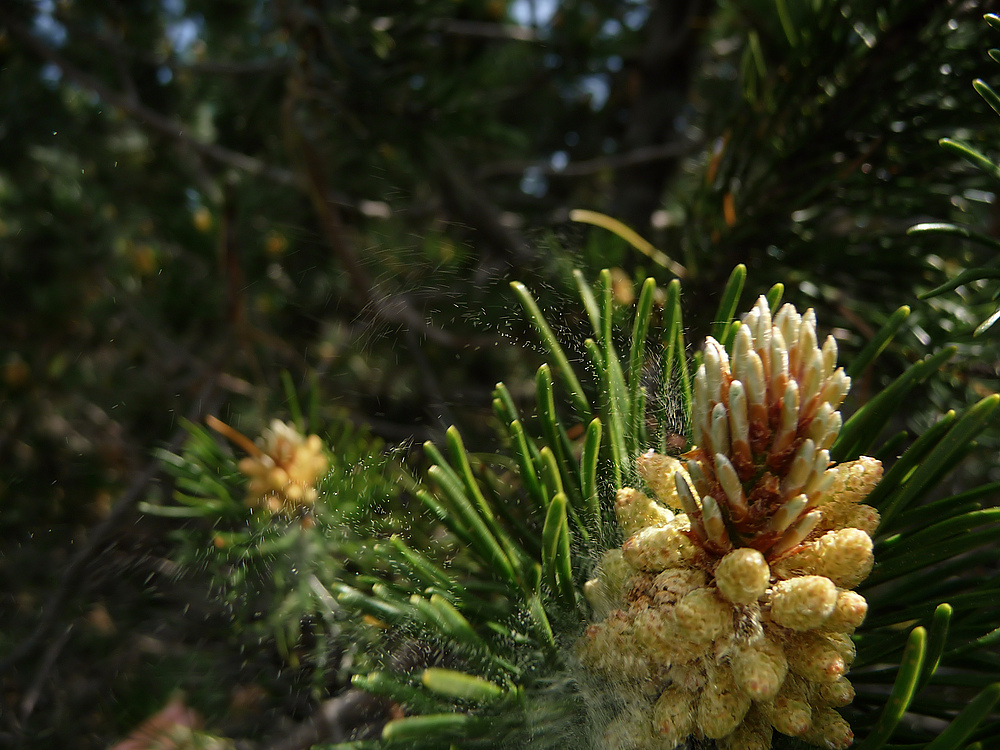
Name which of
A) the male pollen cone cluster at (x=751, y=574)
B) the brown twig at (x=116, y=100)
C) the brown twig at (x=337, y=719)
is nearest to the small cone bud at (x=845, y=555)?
the male pollen cone cluster at (x=751, y=574)

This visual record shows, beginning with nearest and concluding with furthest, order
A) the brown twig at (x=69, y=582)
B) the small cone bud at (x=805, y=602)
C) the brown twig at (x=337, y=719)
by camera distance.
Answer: the small cone bud at (x=805, y=602), the brown twig at (x=337, y=719), the brown twig at (x=69, y=582)

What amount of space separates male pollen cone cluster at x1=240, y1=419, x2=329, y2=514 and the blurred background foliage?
0.04 metres

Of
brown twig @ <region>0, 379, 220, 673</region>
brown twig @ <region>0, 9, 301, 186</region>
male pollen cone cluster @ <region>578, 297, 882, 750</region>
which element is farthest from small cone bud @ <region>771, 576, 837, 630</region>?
brown twig @ <region>0, 9, 301, 186</region>

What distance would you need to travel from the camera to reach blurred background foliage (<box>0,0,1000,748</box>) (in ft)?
1.87

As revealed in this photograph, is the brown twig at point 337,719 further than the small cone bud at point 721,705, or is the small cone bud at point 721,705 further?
the brown twig at point 337,719

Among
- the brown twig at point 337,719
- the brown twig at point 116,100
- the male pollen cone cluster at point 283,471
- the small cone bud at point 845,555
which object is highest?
the small cone bud at point 845,555

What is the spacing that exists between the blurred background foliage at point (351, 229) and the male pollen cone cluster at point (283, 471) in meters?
0.04

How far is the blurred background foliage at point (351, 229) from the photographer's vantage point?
22.5 inches

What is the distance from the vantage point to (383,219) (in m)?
1.25

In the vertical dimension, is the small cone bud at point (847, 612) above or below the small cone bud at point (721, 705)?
above

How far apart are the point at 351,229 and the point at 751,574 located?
959 mm

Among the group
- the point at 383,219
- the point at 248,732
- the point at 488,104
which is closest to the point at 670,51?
the point at 488,104

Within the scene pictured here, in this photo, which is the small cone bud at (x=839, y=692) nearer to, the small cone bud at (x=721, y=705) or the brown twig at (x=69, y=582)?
the small cone bud at (x=721, y=705)

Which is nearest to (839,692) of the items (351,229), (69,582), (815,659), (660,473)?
(815,659)
